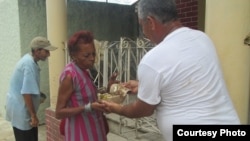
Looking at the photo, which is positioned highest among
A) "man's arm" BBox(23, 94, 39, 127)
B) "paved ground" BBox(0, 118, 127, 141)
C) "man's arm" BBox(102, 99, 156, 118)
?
"man's arm" BBox(102, 99, 156, 118)

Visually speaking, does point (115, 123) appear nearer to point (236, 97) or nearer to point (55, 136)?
point (55, 136)

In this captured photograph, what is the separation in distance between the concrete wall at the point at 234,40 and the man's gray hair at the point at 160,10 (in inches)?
30.7

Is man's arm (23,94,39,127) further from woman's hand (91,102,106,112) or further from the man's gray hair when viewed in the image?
the man's gray hair

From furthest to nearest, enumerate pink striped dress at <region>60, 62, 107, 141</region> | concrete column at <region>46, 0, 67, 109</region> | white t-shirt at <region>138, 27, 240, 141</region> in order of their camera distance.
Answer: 1. concrete column at <region>46, 0, 67, 109</region>
2. pink striped dress at <region>60, 62, 107, 141</region>
3. white t-shirt at <region>138, 27, 240, 141</region>

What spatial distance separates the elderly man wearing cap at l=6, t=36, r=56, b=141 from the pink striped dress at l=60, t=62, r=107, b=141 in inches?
49.2

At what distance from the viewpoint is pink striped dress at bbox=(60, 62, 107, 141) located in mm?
2299

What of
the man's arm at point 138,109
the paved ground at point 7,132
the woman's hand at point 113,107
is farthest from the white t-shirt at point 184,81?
the paved ground at point 7,132

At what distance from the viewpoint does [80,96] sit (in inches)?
91.4

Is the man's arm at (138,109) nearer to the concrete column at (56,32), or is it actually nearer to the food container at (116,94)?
the food container at (116,94)

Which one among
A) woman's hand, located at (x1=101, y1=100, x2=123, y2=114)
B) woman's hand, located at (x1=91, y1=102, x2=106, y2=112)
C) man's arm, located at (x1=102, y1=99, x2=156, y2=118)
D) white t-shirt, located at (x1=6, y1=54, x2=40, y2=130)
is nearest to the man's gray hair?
man's arm, located at (x1=102, y1=99, x2=156, y2=118)

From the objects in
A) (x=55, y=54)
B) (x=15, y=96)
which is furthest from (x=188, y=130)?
(x=55, y=54)

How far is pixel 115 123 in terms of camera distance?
13.5ft

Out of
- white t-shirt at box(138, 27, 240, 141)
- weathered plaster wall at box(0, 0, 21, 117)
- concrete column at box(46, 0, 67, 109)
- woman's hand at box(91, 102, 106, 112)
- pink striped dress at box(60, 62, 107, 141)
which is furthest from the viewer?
weathered plaster wall at box(0, 0, 21, 117)

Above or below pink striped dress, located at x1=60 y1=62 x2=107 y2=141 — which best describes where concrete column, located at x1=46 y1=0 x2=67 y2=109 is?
above
